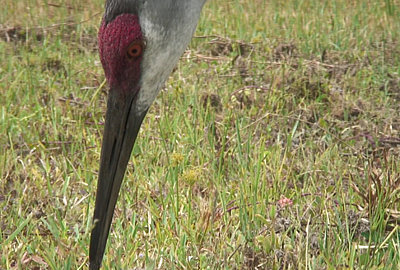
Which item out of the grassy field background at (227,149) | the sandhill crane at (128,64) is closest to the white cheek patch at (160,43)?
the sandhill crane at (128,64)

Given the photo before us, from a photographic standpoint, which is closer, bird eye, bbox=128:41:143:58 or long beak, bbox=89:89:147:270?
bird eye, bbox=128:41:143:58

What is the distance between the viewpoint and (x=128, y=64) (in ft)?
8.89

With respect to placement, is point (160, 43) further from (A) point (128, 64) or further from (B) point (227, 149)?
(B) point (227, 149)

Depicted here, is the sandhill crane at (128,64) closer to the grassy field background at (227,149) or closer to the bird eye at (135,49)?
the bird eye at (135,49)

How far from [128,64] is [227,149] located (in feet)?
4.73

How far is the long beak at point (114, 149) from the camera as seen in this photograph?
2.81 metres

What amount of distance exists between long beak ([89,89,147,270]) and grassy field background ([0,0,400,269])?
8 cm

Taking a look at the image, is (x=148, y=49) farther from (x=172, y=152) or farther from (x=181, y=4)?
(x=172, y=152)

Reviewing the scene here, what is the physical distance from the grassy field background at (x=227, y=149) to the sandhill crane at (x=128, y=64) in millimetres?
109

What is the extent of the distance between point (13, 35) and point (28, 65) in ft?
3.99

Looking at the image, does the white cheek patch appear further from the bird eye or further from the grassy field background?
the grassy field background

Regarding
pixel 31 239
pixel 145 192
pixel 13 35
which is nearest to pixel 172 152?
pixel 145 192

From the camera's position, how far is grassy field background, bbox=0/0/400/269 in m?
2.88

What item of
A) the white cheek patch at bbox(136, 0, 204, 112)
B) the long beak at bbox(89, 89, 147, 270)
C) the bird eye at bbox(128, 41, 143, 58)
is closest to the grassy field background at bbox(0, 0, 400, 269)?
the long beak at bbox(89, 89, 147, 270)
